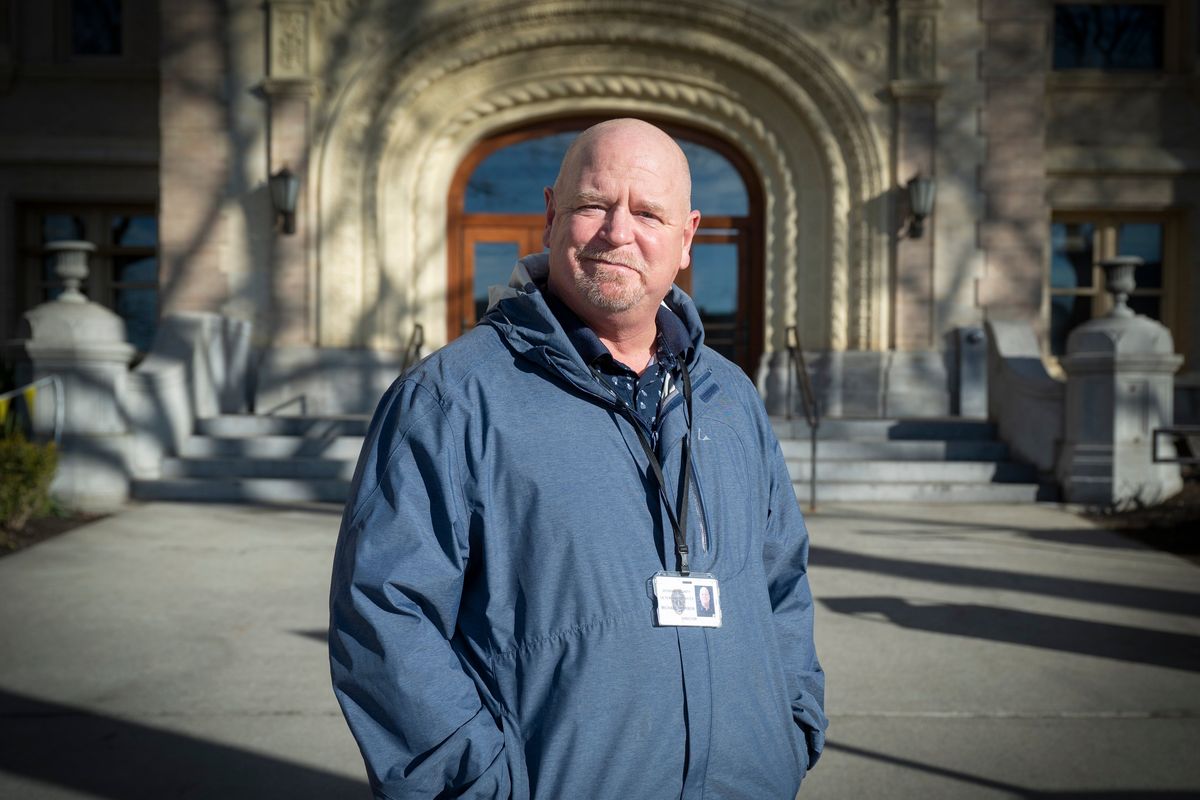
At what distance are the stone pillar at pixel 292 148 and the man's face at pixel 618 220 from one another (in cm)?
1119


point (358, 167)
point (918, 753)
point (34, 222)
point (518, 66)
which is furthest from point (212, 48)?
point (918, 753)

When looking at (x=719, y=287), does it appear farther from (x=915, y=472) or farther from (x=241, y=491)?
(x=241, y=491)

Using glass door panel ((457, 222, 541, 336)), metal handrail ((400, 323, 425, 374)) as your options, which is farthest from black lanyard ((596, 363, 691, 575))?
glass door panel ((457, 222, 541, 336))

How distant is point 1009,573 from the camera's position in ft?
20.7

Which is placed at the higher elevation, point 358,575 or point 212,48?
point 212,48

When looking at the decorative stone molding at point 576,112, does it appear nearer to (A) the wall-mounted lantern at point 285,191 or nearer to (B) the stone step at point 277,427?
(A) the wall-mounted lantern at point 285,191

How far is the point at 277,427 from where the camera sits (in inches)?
431

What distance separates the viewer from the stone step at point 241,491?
930 centimetres

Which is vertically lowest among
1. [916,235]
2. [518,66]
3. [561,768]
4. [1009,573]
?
[1009,573]

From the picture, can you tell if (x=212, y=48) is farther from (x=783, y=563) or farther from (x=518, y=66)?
(x=783, y=563)

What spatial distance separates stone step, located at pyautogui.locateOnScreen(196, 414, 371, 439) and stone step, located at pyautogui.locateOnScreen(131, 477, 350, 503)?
144cm

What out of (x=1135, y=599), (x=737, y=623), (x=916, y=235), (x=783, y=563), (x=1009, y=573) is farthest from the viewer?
(x=916, y=235)

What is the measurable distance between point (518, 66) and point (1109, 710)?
11.0 meters

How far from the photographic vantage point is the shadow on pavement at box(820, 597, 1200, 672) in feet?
15.1
